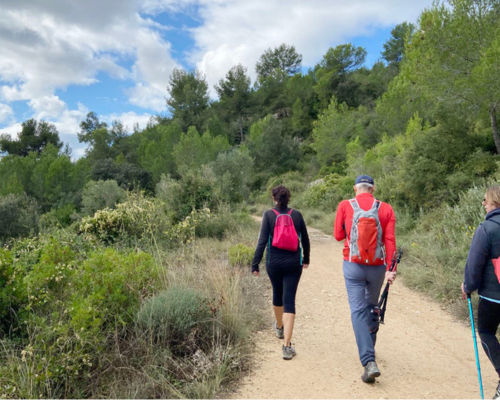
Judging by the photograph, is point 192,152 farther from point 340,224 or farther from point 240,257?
point 340,224

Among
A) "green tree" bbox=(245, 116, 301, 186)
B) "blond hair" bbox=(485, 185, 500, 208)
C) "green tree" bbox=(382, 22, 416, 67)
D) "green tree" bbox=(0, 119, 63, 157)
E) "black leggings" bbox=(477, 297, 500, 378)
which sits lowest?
"black leggings" bbox=(477, 297, 500, 378)

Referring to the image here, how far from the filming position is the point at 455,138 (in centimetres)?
1120

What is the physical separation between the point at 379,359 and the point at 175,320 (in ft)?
7.29

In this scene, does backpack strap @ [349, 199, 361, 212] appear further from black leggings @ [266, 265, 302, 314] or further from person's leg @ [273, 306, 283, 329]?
person's leg @ [273, 306, 283, 329]

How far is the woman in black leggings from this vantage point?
4023mm

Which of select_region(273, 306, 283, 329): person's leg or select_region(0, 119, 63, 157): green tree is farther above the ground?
select_region(0, 119, 63, 157): green tree

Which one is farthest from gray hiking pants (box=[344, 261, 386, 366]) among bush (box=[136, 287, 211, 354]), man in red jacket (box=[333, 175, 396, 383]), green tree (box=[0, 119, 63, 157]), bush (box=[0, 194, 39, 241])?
green tree (box=[0, 119, 63, 157])

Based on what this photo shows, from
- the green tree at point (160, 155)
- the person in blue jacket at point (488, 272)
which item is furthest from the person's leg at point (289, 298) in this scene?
the green tree at point (160, 155)

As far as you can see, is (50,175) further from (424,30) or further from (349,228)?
(349,228)

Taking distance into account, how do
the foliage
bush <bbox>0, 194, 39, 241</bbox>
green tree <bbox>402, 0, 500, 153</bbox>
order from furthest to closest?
the foliage < bush <bbox>0, 194, 39, 241</bbox> < green tree <bbox>402, 0, 500, 153</bbox>

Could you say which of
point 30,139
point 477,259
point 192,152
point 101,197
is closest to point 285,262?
point 477,259

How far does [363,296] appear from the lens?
3.60 metres

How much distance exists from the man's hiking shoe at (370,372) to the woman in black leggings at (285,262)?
2.70 feet

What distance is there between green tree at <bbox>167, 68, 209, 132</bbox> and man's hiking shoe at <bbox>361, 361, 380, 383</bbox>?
161 feet
